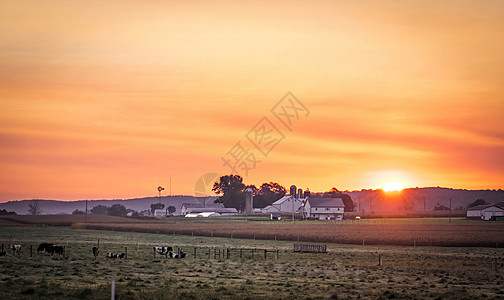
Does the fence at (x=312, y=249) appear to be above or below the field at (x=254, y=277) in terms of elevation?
above

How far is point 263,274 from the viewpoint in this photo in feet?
176

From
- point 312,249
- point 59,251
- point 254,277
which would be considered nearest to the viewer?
point 254,277

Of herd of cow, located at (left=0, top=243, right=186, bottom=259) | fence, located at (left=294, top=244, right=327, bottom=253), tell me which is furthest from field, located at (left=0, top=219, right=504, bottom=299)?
fence, located at (left=294, top=244, right=327, bottom=253)

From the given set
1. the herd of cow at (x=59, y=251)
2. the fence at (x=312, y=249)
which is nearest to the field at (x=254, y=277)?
the herd of cow at (x=59, y=251)

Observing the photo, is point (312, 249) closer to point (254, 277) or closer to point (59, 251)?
point (59, 251)

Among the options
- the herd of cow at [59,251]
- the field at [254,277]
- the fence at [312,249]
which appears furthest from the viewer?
the fence at [312,249]

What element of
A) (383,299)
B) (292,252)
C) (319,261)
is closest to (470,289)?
(383,299)

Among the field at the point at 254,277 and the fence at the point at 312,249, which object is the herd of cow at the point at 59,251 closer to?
the field at the point at 254,277

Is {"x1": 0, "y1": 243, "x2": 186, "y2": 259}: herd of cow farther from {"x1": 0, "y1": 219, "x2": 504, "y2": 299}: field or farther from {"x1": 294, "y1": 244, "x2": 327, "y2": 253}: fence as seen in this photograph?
{"x1": 294, "y1": 244, "x2": 327, "y2": 253}: fence

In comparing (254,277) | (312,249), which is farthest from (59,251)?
(312,249)

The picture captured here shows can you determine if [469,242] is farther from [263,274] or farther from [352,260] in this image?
[263,274]

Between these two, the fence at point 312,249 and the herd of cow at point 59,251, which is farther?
the fence at point 312,249

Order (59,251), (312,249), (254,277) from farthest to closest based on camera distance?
1. (312,249)
2. (59,251)
3. (254,277)

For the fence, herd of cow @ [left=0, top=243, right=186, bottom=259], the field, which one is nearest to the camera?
the field
